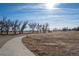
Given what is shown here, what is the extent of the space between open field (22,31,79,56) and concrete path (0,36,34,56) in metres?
0.05

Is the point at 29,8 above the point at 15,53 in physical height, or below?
above

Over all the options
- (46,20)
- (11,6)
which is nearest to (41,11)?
(46,20)

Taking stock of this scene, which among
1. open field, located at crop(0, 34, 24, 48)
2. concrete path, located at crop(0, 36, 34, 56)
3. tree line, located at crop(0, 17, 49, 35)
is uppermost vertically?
tree line, located at crop(0, 17, 49, 35)

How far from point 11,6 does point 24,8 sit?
0.14 meters

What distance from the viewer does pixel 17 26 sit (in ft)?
11.4

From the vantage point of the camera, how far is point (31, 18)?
11.3 feet

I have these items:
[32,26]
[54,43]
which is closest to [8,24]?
[32,26]

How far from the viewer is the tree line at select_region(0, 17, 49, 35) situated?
3.44 meters

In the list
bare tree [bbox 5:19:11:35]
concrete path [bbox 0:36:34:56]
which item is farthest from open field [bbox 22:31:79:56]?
bare tree [bbox 5:19:11:35]

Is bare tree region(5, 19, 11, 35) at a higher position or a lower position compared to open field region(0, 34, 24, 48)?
higher

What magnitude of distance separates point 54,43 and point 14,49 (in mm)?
438

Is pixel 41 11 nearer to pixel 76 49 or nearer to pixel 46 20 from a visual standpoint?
pixel 46 20

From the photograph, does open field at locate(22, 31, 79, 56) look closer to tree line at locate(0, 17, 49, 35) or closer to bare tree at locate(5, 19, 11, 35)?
tree line at locate(0, 17, 49, 35)

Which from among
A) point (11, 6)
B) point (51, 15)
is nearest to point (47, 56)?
point (51, 15)
